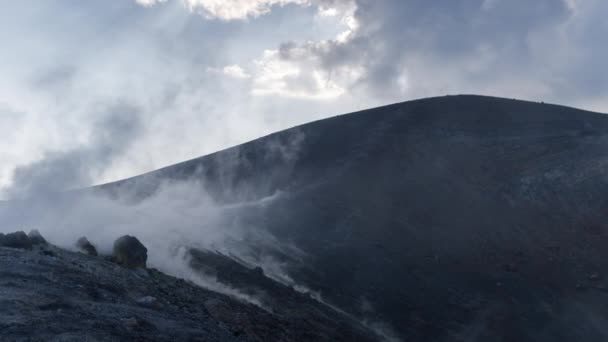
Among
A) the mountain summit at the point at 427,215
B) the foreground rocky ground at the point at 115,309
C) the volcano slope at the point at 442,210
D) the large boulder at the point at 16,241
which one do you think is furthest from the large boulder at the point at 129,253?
the volcano slope at the point at 442,210

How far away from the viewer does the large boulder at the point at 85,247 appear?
28.3 metres

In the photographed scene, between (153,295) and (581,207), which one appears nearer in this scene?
(153,295)

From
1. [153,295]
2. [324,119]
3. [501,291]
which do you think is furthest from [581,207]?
[153,295]

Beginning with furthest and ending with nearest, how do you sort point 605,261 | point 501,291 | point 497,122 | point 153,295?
point 497,122
point 605,261
point 501,291
point 153,295

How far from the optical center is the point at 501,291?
36156mm

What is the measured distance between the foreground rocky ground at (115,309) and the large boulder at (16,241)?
1.54 feet

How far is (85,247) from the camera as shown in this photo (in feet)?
93.7

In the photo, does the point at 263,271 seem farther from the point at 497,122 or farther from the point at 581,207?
the point at 497,122

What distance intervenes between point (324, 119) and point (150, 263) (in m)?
32.3

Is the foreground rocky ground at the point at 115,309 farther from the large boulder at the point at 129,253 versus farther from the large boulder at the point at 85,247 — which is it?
the large boulder at the point at 85,247

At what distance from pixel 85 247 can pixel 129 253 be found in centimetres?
288

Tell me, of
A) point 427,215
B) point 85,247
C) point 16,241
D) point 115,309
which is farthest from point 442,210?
point 115,309

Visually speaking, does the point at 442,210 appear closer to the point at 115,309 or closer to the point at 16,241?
the point at 16,241

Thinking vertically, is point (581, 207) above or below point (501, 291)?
above
